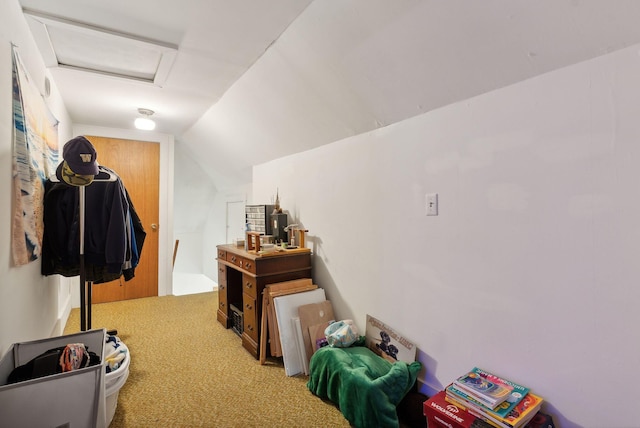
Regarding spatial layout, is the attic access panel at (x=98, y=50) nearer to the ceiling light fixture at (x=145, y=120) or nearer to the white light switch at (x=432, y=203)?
the ceiling light fixture at (x=145, y=120)

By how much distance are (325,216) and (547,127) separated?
5.47ft

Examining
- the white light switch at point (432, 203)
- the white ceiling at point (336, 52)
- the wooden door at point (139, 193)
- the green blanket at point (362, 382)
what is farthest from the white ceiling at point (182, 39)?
the green blanket at point (362, 382)

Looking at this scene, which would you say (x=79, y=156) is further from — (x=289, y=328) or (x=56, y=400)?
(x=289, y=328)

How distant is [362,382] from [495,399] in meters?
0.64

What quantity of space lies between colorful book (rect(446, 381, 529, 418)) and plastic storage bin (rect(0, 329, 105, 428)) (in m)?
1.54

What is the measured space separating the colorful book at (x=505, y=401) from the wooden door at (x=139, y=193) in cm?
408

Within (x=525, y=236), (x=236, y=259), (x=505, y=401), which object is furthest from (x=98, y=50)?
(x=505, y=401)

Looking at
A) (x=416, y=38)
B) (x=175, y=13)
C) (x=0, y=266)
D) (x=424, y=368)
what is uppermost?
(x=175, y=13)

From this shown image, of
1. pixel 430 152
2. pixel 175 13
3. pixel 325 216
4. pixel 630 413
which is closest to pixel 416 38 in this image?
pixel 430 152

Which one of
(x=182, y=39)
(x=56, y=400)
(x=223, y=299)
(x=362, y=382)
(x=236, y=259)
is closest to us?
(x=56, y=400)

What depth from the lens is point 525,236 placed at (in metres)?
1.37

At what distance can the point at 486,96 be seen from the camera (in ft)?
4.87

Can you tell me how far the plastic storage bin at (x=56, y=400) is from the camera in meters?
1.13

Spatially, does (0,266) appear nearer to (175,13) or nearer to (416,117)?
(175,13)
